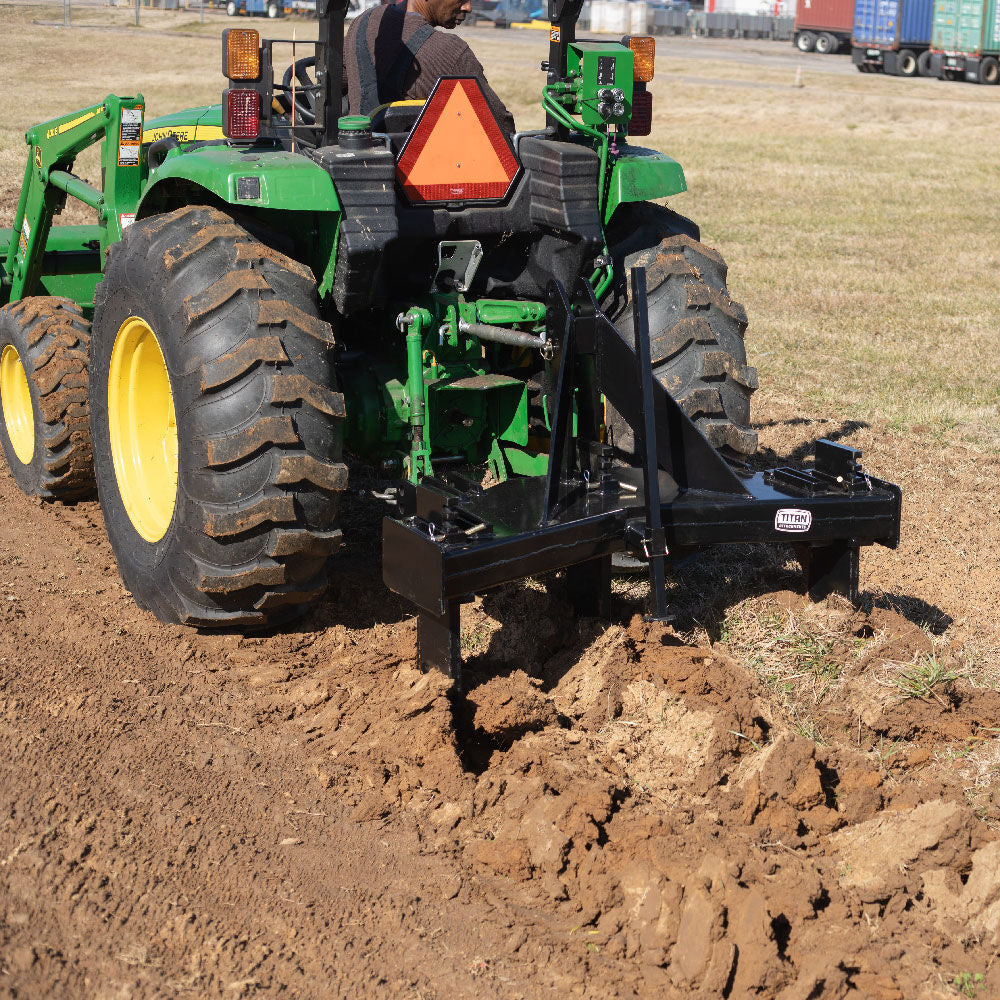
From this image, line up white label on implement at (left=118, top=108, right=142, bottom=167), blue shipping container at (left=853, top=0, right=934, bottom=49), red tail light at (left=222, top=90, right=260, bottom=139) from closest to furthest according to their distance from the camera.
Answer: red tail light at (left=222, top=90, right=260, bottom=139) < white label on implement at (left=118, top=108, right=142, bottom=167) < blue shipping container at (left=853, top=0, right=934, bottom=49)

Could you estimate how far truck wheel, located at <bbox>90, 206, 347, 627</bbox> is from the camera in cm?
428

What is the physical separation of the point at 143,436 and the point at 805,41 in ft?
156

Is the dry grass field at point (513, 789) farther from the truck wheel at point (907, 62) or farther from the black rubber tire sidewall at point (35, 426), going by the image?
the truck wheel at point (907, 62)

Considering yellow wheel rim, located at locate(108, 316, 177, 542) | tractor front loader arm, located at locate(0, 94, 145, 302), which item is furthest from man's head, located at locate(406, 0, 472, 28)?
yellow wheel rim, located at locate(108, 316, 177, 542)

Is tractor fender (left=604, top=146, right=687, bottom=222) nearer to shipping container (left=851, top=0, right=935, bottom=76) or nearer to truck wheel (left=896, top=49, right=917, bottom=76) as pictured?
shipping container (left=851, top=0, right=935, bottom=76)

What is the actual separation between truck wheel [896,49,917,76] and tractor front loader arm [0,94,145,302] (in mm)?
37162

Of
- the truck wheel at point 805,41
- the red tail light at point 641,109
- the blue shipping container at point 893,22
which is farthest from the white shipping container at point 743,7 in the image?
the red tail light at point 641,109

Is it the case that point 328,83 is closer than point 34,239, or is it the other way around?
point 328,83

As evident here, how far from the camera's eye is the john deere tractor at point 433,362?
4.28 meters

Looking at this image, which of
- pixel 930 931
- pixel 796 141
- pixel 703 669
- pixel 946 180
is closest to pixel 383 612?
pixel 703 669

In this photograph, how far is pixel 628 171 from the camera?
16.1 ft

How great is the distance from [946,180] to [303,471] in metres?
17.8

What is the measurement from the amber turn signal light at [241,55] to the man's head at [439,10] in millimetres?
1221

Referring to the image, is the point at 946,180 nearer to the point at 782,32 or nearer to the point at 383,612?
the point at 383,612
